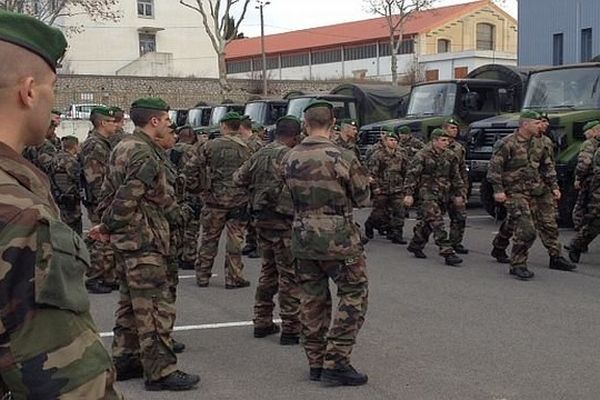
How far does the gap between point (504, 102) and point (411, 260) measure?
685 cm

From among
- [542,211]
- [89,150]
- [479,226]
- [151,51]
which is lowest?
[479,226]

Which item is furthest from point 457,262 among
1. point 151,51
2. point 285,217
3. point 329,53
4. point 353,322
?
point 329,53

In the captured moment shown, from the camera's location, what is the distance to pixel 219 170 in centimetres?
809

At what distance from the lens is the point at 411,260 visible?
947 centimetres

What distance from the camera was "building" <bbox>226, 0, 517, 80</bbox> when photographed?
2315 inches

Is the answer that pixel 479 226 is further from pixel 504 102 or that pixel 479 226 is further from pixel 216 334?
pixel 216 334

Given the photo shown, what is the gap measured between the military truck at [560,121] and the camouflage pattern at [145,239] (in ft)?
25.6

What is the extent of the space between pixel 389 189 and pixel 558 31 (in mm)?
17477

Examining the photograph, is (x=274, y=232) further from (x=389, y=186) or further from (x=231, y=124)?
(x=389, y=186)

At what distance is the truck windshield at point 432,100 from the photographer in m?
14.9

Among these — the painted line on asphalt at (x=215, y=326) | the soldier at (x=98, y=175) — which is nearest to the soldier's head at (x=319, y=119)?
the painted line on asphalt at (x=215, y=326)

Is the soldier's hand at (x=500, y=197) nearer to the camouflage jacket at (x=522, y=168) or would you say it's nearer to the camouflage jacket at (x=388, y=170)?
the camouflage jacket at (x=522, y=168)

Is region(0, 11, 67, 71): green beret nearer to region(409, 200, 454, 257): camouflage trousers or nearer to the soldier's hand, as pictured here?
the soldier's hand

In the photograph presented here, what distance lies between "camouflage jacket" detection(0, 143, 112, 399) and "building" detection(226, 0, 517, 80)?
171 ft
